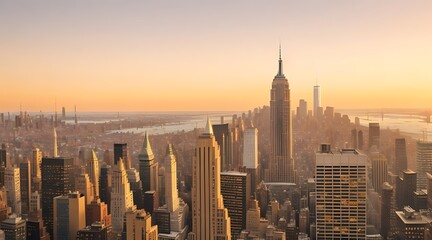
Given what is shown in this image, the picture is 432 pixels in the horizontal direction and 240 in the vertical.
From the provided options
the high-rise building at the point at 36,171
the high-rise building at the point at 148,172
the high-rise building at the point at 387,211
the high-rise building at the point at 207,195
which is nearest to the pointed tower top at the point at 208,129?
the high-rise building at the point at 207,195

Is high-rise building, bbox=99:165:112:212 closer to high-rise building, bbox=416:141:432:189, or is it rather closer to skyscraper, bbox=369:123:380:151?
skyscraper, bbox=369:123:380:151

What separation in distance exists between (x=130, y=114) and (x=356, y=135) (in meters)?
3.54

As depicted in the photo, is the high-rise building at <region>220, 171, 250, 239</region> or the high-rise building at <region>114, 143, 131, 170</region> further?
the high-rise building at <region>220, 171, 250, 239</region>

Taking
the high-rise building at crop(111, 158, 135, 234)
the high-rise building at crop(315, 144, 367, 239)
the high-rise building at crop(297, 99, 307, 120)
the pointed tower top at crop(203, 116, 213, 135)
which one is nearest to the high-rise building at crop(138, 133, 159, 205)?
the high-rise building at crop(111, 158, 135, 234)

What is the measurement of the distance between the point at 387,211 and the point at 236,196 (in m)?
2.90

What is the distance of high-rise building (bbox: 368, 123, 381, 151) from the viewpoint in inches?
262

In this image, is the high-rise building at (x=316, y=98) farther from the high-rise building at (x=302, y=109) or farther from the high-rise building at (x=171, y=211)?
the high-rise building at (x=171, y=211)

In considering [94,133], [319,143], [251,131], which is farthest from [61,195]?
[319,143]

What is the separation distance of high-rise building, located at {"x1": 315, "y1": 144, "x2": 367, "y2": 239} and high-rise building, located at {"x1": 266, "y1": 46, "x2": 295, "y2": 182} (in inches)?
76.6

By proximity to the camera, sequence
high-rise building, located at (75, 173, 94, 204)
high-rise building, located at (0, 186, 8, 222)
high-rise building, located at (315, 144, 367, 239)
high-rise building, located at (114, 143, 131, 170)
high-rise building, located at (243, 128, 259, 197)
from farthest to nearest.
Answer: high-rise building, located at (243, 128, 259, 197) → high-rise building, located at (75, 173, 94, 204) → high-rise building, located at (114, 143, 131, 170) → high-rise building, located at (0, 186, 8, 222) → high-rise building, located at (315, 144, 367, 239)

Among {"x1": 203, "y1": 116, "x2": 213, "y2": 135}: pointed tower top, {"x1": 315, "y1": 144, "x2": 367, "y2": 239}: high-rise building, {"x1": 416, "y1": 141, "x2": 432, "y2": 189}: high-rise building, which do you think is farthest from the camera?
{"x1": 203, "y1": 116, "x2": 213, "y2": 135}: pointed tower top

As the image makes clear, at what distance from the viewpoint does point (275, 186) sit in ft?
33.0

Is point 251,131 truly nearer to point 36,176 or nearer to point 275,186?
point 275,186

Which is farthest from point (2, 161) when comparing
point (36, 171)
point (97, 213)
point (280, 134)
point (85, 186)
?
point (280, 134)
